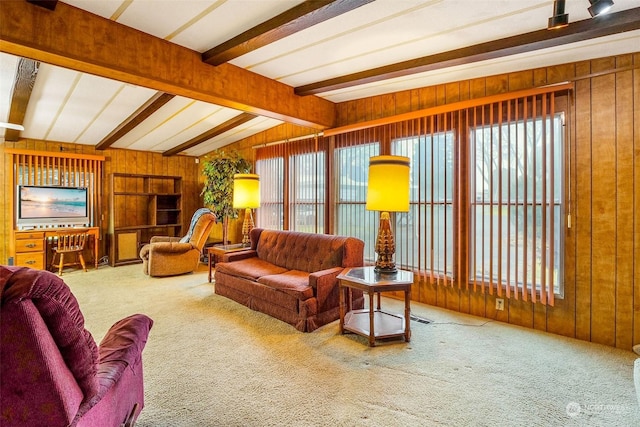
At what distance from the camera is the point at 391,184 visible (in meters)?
2.75

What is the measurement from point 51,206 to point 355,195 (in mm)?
5258

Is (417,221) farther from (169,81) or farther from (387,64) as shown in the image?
(169,81)

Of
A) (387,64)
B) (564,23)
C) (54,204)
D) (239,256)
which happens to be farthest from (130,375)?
(54,204)

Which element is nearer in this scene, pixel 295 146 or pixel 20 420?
pixel 20 420

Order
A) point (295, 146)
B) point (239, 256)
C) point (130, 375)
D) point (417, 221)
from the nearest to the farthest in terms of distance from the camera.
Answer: point (130, 375) → point (417, 221) → point (239, 256) → point (295, 146)

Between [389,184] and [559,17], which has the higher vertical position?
[559,17]

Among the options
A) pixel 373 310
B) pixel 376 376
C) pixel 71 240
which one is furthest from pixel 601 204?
pixel 71 240

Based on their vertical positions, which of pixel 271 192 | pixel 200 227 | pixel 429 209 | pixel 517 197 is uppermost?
pixel 271 192

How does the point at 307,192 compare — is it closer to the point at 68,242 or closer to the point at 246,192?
the point at 246,192

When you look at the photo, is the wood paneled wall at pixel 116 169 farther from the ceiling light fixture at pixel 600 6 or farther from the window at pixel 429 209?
the ceiling light fixture at pixel 600 6

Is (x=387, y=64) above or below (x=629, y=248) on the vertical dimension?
above

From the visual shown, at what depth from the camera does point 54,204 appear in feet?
18.1

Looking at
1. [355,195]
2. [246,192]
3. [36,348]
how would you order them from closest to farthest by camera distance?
[36,348]
[355,195]
[246,192]

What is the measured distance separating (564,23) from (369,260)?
10.1 feet
